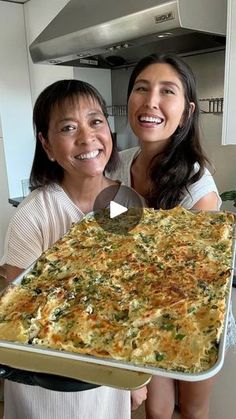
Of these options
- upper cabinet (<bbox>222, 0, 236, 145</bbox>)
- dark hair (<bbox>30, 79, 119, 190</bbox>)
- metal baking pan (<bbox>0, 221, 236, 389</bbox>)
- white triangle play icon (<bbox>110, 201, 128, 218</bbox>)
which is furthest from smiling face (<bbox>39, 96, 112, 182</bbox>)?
upper cabinet (<bbox>222, 0, 236, 145</bbox>)

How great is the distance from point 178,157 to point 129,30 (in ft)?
2.16

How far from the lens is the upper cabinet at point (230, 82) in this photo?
142cm

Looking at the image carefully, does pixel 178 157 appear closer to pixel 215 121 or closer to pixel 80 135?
pixel 80 135

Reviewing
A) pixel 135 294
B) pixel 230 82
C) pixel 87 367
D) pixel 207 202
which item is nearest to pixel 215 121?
pixel 230 82

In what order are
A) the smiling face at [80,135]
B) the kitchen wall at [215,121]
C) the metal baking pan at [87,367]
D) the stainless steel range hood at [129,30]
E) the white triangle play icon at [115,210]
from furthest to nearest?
the kitchen wall at [215,121] < the stainless steel range hood at [129,30] < the white triangle play icon at [115,210] < the smiling face at [80,135] < the metal baking pan at [87,367]

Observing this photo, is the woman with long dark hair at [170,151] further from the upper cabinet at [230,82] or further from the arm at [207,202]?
the upper cabinet at [230,82]

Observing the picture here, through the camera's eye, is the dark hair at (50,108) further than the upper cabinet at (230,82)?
No

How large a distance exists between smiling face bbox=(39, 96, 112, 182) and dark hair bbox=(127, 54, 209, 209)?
0.74ft

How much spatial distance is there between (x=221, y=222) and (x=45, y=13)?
1949mm

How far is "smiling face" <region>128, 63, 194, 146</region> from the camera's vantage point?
1.05 meters

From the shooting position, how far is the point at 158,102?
3.42 ft
